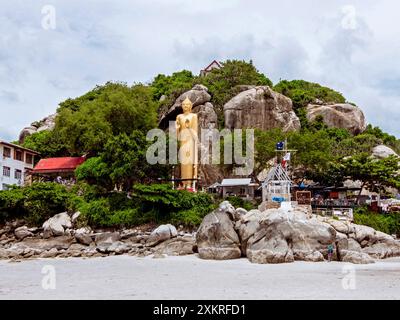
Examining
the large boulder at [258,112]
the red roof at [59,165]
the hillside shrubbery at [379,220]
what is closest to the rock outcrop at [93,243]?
the red roof at [59,165]

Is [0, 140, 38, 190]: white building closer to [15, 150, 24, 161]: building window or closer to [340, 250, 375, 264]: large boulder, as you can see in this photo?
[15, 150, 24, 161]: building window

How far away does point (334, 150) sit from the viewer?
48.4 m

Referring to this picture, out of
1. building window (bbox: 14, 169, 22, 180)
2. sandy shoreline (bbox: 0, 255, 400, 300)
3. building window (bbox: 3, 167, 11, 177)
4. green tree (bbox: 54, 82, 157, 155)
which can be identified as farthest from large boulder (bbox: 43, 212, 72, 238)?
building window (bbox: 14, 169, 22, 180)

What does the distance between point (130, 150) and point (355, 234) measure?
56.7 feet

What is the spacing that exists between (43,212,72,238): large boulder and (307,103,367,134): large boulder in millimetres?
32169

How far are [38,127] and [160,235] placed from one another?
130ft

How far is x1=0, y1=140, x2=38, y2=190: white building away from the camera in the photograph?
49.6 metres

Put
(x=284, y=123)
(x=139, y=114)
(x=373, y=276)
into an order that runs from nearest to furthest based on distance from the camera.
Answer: (x=373, y=276) → (x=139, y=114) → (x=284, y=123)

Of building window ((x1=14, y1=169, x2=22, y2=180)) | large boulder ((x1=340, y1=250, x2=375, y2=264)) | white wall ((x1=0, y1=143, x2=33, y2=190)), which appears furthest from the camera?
building window ((x1=14, y1=169, x2=22, y2=180))

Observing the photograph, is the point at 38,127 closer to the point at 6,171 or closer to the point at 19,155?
the point at 19,155

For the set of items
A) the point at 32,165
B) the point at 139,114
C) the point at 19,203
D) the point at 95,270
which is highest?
the point at 139,114
